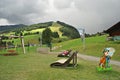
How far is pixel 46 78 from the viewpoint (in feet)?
48.6

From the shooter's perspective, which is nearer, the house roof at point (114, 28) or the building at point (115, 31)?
the house roof at point (114, 28)

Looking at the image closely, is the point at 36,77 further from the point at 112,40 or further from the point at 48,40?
the point at 48,40

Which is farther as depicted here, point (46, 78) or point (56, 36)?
point (56, 36)

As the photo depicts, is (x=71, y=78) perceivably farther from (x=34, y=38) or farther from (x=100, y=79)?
(x=34, y=38)

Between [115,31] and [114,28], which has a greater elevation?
[114,28]

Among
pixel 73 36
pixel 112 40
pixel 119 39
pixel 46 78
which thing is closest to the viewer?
pixel 46 78

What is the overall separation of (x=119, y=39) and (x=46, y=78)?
123ft

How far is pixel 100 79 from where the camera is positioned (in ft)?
50.1

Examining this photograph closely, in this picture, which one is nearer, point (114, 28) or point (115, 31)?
point (114, 28)

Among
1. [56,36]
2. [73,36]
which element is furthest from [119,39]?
[73,36]

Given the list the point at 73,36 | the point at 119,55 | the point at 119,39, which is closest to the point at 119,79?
the point at 119,55

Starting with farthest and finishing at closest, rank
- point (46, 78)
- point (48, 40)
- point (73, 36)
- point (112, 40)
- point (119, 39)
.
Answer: point (73, 36) → point (48, 40) → point (112, 40) → point (119, 39) → point (46, 78)

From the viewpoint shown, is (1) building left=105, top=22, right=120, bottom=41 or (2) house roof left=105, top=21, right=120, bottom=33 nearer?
(2) house roof left=105, top=21, right=120, bottom=33

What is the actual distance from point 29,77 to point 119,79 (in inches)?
204
